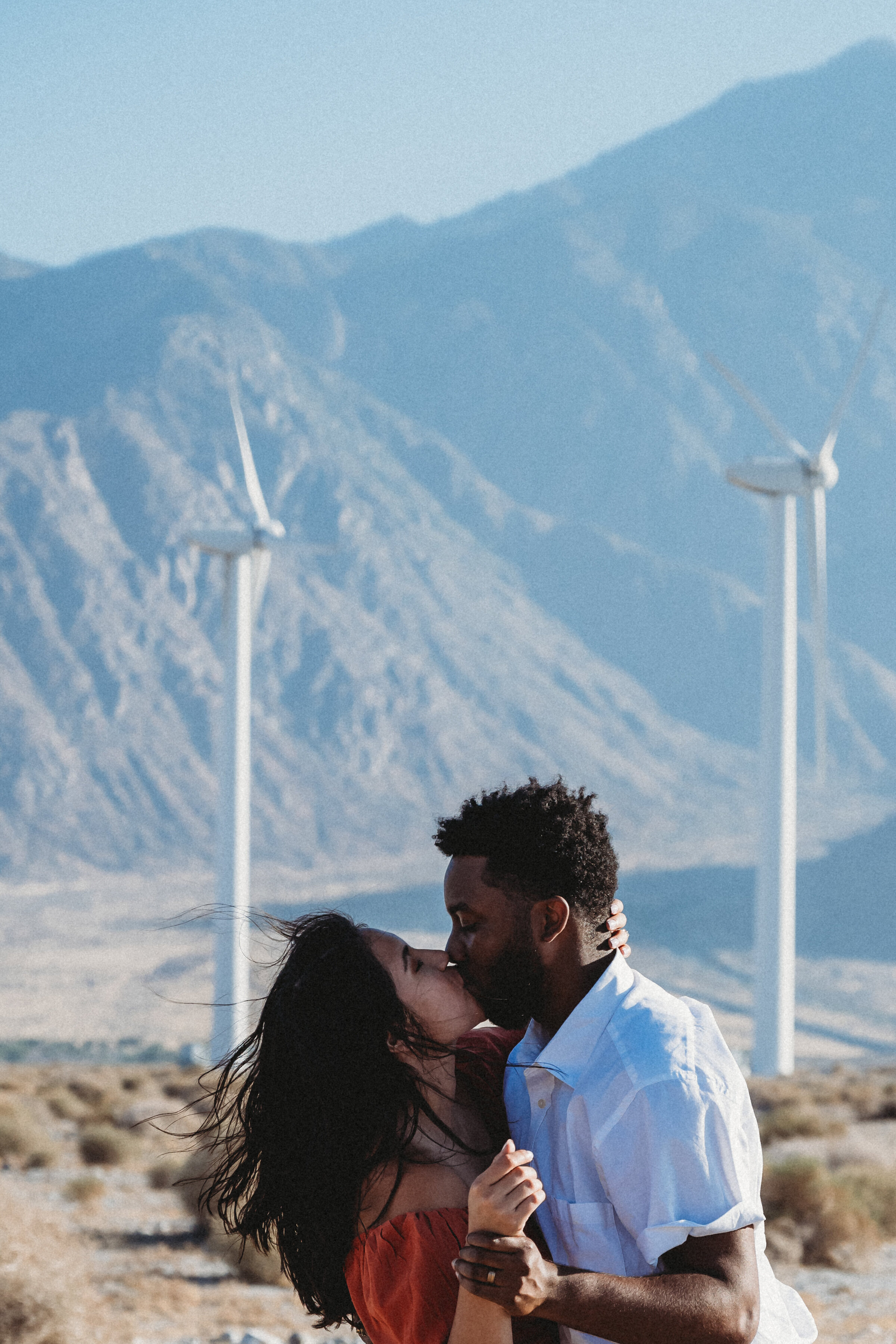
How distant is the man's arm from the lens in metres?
3.35

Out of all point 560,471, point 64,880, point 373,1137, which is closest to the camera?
point 373,1137

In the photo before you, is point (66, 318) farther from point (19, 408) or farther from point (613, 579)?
point (613, 579)

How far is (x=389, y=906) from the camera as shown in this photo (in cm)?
10931

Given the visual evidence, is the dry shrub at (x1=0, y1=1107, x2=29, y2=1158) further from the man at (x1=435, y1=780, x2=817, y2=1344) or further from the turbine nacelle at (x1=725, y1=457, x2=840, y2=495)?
the turbine nacelle at (x1=725, y1=457, x2=840, y2=495)

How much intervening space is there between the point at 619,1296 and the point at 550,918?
882 mm

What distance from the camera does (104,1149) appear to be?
22.8 meters

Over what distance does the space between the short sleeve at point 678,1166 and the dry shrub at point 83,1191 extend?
17.1 metres

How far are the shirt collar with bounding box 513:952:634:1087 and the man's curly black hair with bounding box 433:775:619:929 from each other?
186 millimetres

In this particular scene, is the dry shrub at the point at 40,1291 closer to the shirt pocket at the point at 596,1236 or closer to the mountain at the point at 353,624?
the shirt pocket at the point at 596,1236

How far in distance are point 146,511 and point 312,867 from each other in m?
39.8

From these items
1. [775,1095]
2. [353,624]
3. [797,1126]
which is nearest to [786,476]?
[775,1095]

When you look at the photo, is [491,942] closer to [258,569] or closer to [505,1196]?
[505,1196]

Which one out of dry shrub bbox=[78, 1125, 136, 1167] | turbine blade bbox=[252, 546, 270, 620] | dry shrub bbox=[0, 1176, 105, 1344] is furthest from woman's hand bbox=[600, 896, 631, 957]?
turbine blade bbox=[252, 546, 270, 620]

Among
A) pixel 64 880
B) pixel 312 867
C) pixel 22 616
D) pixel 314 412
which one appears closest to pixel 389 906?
pixel 312 867
